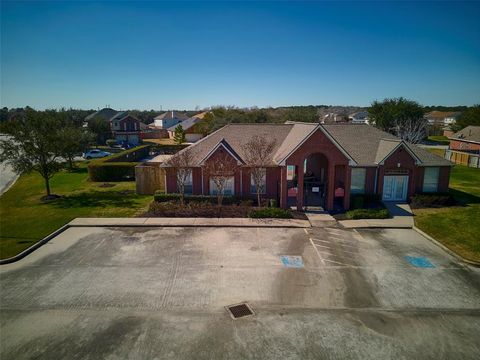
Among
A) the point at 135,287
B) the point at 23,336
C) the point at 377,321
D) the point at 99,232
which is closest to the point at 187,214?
the point at 99,232

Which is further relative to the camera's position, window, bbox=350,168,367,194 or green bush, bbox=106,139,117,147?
green bush, bbox=106,139,117,147

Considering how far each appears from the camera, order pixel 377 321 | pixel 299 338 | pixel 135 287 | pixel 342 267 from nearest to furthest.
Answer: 1. pixel 299 338
2. pixel 377 321
3. pixel 135 287
4. pixel 342 267

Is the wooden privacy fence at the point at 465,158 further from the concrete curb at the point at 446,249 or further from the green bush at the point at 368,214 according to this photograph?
the concrete curb at the point at 446,249

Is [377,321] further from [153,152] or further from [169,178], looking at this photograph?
[153,152]

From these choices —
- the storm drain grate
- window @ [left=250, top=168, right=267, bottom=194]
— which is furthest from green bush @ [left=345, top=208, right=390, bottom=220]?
the storm drain grate

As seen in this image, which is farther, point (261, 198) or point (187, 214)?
point (261, 198)

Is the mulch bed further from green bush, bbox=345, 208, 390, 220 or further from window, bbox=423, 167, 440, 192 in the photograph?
window, bbox=423, 167, 440, 192
